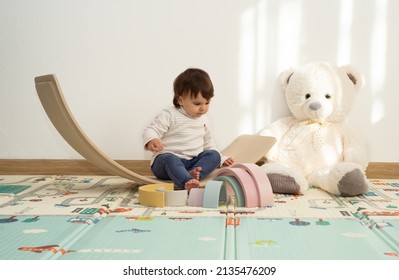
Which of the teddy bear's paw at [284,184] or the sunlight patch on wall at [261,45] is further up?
the sunlight patch on wall at [261,45]

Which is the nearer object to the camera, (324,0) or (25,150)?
(324,0)

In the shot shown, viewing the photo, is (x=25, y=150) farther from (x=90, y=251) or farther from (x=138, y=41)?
(x=90, y=251)

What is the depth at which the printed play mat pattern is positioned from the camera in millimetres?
1025

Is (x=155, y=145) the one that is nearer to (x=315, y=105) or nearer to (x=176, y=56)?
(x=176, y=56)

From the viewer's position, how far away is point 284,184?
5.48ft

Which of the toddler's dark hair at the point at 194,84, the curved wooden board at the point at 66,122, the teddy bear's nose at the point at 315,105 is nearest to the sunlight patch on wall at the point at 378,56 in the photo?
Answer: the teddy bear's nose at the point at 315,105

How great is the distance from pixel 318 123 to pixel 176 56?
62 cm

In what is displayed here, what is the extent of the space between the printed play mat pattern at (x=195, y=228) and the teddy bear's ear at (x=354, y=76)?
460 mm

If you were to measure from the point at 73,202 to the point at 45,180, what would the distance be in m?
0.50

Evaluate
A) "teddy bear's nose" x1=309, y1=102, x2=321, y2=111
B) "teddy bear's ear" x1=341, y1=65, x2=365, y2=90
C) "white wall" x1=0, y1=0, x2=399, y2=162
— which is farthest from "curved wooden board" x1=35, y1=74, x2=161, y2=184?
"teddy bear's ear" x1=341, y1=65, x2=365, y2=90

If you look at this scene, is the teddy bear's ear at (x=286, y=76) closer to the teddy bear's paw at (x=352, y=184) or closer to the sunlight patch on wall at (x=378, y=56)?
the sunlight patch on wall at (x=378, y=56)

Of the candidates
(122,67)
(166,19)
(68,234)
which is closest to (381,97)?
(166,19)

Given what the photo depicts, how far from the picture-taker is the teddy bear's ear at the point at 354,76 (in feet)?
6.39

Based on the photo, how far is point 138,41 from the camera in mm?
2072
